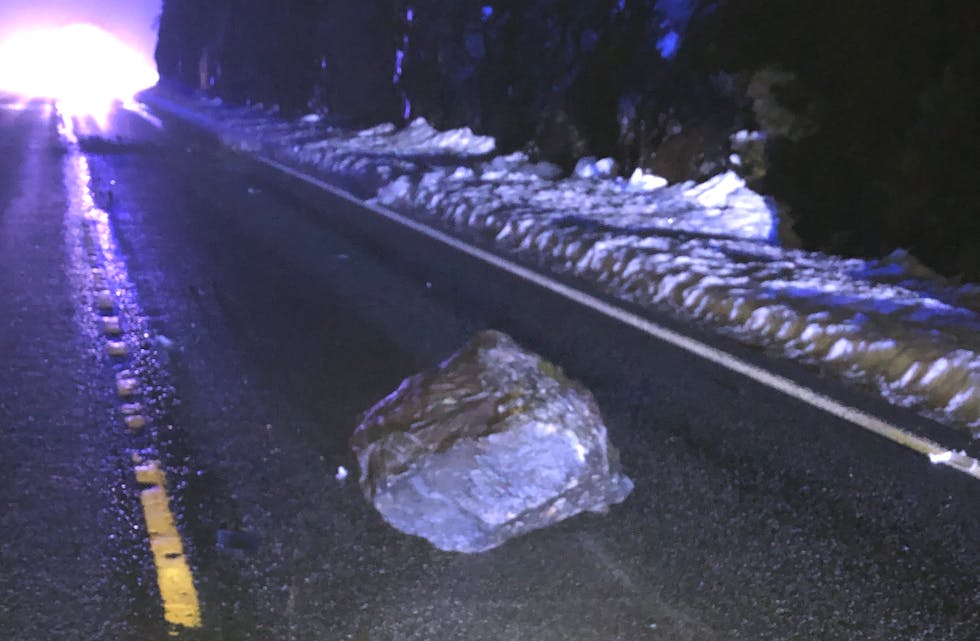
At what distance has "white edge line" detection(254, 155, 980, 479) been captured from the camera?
469 cm

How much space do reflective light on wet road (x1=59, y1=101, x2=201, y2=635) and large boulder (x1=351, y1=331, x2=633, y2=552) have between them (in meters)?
0.88

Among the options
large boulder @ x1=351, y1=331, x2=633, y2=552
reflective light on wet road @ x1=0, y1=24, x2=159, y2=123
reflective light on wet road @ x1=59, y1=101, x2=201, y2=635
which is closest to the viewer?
reflective light on wet road @ x1=59, y1=101, x2=201, y2=635

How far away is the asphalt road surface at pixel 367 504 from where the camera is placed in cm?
316

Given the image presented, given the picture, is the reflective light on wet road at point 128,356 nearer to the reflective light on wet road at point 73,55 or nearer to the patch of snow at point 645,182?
the patch of snow at point 645,182

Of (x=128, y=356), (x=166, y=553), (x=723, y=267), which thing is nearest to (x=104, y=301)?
(x=128, y=356)

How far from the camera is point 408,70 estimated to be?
74.7 feet

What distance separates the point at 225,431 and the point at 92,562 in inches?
50.6

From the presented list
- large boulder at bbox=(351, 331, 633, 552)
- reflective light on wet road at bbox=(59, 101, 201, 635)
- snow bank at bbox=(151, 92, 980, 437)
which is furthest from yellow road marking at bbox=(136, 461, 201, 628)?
snow bank at bbox=(151, 92, 980, 437)

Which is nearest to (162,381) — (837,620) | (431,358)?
(431,358)

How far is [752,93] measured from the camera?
11.8m

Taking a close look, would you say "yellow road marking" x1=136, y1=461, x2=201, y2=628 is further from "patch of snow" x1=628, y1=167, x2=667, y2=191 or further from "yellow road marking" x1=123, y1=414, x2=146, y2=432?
"patch of snow" x1=628, y1=167, x2=667, y2=191

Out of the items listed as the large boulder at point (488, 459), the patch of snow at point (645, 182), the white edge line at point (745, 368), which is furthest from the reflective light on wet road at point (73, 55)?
the large boulder at point (488, 459)

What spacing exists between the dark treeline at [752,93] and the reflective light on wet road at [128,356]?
758 cm

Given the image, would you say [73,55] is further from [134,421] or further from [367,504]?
[367,504]
